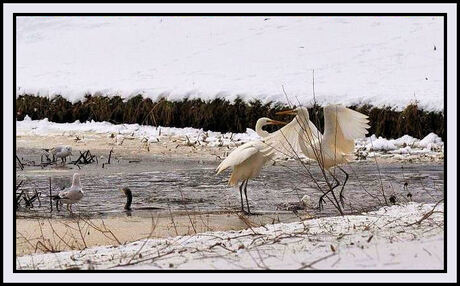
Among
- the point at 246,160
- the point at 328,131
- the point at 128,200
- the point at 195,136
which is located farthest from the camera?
the point at 195,136

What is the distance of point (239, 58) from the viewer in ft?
79.9

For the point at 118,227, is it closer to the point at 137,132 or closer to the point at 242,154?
the point at 242,154

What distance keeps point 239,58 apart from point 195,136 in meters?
7.79

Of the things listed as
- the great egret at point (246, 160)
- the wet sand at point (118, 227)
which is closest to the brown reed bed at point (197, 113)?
the great egret at point (246, 160)

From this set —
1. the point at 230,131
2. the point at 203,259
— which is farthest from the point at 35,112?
the point at 203,259

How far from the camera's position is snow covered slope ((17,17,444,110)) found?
19.2 meters

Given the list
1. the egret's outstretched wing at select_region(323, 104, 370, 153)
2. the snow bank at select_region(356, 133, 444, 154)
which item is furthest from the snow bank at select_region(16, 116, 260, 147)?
the egret's outstretched wing at select_region(323, 104, 370, 153)

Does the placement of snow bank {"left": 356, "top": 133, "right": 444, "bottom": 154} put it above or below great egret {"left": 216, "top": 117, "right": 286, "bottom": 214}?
above

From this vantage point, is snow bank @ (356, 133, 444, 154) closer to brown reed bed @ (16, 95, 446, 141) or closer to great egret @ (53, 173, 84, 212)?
brown reed bed @ (16, 95, 446, 141)

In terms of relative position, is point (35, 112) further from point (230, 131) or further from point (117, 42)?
point (117, 42)

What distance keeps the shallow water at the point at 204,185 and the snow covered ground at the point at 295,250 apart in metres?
1.89

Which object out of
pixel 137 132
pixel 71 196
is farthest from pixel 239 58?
pixel 71 196

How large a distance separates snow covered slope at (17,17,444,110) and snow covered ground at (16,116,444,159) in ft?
4.13

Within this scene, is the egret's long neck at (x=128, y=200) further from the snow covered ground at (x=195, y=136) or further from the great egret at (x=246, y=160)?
the snow covered ground at (x=195, y=136)
